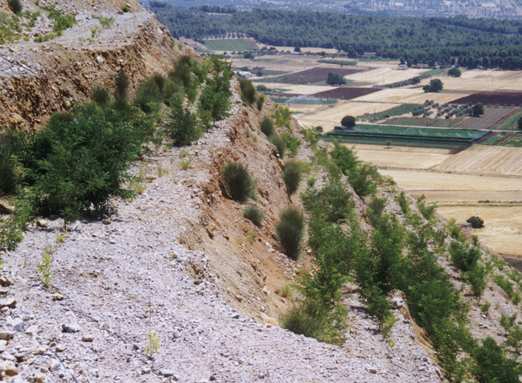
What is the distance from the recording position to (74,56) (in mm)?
21016

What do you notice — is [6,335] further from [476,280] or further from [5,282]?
[476,280]

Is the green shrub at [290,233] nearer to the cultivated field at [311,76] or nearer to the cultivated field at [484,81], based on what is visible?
the cultivated field at [484,81]

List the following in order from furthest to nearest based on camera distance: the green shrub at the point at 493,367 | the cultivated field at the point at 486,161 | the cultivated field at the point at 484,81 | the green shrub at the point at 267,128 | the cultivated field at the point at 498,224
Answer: the cultivated field at the point at 484,81
the cultivated field at the point at 486,161
the cultivated field at the point at 498,224
the green shrub at the point at 267,128
the green shrub at the point at 493,367

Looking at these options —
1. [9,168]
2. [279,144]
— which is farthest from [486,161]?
[9,168]

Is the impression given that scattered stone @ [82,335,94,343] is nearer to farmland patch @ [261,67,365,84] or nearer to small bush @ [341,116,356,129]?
small bush @ [341,116,356,129]

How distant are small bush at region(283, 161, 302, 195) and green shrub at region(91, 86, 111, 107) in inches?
249

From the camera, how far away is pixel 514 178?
7050 cm

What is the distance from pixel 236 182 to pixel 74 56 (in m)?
5.84

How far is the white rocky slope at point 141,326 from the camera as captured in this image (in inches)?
379

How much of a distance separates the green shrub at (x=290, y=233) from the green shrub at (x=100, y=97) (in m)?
5.87

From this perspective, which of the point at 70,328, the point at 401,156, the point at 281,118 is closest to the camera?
the point at 70,328

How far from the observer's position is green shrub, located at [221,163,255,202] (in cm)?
1975

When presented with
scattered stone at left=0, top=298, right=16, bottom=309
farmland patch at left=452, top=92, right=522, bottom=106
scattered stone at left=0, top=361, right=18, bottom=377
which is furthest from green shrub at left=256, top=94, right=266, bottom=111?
farmland patch at left=452, top=92, right=522, bottom=106

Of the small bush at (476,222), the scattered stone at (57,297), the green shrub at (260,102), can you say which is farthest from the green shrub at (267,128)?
the small bush at (476,222)
